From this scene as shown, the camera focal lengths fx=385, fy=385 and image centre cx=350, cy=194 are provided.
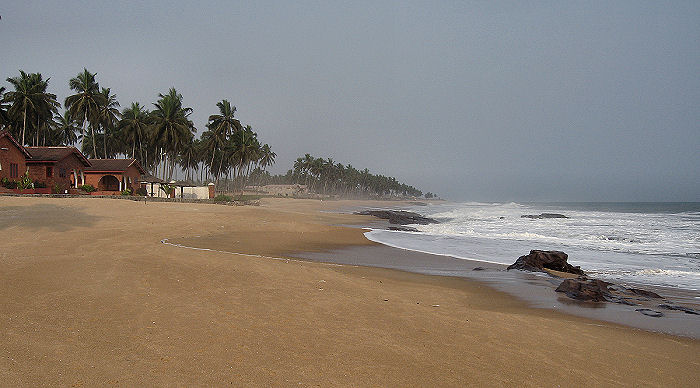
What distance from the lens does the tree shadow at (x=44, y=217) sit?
542 inches

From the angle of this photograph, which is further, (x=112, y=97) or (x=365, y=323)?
(x=112, y=97)

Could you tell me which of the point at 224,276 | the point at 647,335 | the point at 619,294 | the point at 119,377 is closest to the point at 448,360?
the point at 119,377

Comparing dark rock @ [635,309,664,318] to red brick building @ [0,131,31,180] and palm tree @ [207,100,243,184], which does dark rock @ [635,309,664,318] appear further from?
palm tree @ [207,100,243,184]

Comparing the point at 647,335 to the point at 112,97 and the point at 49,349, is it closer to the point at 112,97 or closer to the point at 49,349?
the point at 49,349

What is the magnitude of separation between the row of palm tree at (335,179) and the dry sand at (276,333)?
11558 centimetres

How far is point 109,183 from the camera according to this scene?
44.4 m

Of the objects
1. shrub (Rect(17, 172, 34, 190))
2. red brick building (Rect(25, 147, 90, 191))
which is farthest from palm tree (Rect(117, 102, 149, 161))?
shrub (Rect(17, 172, 34, 190))

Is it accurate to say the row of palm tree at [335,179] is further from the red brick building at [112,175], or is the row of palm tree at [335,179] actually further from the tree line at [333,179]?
the red brick building at [112,175]

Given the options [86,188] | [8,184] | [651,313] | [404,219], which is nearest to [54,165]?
[86,188]

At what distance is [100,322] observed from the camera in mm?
4910

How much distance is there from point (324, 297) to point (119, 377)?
3.87m

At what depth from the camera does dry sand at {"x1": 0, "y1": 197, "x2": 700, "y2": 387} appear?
156 inches

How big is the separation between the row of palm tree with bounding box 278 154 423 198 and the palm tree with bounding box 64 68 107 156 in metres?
74.5

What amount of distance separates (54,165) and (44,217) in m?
24.4
